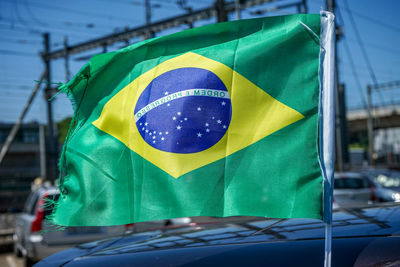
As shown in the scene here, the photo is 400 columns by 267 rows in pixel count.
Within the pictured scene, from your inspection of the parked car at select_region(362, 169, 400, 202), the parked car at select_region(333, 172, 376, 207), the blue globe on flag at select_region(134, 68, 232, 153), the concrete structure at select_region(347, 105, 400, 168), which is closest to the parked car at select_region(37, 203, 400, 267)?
the blue globe on flag at select_region(134, 68, 232, 153)

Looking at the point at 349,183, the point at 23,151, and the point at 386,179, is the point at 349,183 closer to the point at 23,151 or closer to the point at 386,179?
the point at 386,179

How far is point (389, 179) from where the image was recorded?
50.5ft

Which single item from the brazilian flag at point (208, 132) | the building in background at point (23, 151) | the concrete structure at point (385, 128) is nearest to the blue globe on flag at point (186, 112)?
the brazilian flag at point (208, 132)

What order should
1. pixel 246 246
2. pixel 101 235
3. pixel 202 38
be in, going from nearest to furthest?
1. pixel 246 246
2. pixel 202 38
3. pixel 101 235

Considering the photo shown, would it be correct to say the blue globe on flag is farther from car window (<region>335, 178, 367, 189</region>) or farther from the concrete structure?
the concrete structure

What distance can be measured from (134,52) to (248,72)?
671mm

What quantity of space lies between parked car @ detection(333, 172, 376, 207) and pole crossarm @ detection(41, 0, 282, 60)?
260 inches

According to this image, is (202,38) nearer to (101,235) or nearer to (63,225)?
(63,225)

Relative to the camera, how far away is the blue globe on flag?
81.8 inches

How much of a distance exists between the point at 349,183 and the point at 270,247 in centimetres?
1106

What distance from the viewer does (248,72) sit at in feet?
6.83

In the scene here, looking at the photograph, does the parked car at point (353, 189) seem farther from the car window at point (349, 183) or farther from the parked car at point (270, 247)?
the parked car at point (270, 247)

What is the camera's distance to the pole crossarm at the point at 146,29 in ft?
50.5

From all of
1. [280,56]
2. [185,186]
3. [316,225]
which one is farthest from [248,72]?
[316,225]
